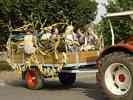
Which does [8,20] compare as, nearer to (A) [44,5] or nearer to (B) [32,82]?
(A) [44,5]

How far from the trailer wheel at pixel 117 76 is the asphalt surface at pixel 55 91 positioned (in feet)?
2.53

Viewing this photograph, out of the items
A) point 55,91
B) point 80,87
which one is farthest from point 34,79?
point 80,87

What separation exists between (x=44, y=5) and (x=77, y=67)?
24.2 ft

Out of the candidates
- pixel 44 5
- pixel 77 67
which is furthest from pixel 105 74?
pixel 44 5

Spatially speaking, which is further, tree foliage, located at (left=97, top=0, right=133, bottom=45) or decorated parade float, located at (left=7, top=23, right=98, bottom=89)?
decorated parade float, located at (left=7, top=23, right=98, bottom=89)

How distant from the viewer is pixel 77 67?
48.4 feet

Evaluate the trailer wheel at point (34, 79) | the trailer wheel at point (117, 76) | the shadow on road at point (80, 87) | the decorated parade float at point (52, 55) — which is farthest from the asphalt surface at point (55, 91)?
the trailer wheel at point (117, 76)

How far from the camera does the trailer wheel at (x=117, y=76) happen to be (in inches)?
457

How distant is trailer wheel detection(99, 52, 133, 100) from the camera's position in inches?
457

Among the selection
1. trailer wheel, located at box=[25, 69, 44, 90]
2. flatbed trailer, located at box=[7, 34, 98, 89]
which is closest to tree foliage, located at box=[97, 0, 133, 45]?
flatbed trailer, located at box=[7, 34, 98, 89]

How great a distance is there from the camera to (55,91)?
15.0m

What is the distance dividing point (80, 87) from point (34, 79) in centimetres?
153

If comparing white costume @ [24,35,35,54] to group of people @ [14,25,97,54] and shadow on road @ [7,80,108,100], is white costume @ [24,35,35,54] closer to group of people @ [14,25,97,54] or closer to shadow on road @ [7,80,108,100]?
group of people @ [14,25,97,54]

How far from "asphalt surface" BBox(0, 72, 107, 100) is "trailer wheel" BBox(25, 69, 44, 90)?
16 centimetres
